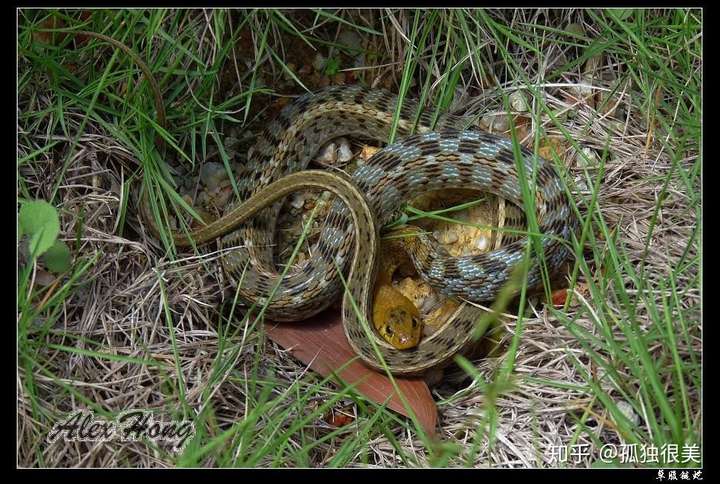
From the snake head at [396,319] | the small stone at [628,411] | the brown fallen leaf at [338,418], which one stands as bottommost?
the brown fallen leaf at [338,418]

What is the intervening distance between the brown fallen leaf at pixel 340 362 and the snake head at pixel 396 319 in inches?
8.1

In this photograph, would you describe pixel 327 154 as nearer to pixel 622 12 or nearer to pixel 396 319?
pixel 396 319

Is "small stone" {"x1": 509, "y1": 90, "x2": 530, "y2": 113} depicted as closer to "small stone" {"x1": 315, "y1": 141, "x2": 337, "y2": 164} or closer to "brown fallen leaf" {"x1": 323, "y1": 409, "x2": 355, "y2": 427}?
"small stone" {"x1": 315, "y1": 141, "x2": 337, "y2": 164}

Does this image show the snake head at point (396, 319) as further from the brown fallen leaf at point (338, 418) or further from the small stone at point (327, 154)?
the small stone at point (327, 154)

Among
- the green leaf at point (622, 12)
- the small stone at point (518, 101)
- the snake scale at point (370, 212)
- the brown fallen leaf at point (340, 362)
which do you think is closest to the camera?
the brown fallen leaf at point (340, 362)

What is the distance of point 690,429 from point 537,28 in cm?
247

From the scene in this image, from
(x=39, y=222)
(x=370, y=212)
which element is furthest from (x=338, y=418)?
(x=39, y=222)

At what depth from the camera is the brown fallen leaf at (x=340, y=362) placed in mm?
3588

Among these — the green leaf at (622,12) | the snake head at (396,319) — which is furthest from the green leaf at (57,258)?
the green leaf at (622,12)

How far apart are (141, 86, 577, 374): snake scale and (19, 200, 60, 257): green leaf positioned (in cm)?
64

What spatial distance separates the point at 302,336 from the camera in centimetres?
398

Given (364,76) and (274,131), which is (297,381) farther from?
(364,76)

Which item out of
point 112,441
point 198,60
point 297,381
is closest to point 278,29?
point 198,60

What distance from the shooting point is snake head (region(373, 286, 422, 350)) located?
3758 millimetres
